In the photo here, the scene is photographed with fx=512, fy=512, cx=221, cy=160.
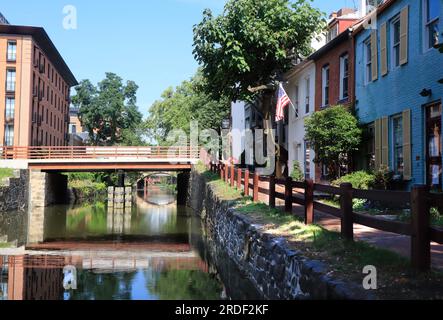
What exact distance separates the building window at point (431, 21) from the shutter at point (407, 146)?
186 cm

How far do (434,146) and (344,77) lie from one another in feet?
22.4

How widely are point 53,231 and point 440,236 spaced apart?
1874cm

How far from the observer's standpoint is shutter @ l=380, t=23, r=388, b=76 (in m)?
14.7

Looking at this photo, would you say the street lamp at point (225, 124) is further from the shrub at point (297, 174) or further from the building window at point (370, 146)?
the building window at point (370, 146)

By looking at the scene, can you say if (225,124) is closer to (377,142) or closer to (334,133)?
(334,133)

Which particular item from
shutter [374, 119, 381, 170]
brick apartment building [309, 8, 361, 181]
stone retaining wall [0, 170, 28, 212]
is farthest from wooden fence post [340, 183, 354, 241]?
stone retaining wall [0, 170, 28, 212]

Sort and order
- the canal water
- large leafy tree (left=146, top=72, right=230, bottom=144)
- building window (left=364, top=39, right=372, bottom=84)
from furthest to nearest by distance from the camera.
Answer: large leafy tree (left=146, top=72, right=230, bottom=144), building window (left=364, top=39, right=372, bottom=84), the canal water

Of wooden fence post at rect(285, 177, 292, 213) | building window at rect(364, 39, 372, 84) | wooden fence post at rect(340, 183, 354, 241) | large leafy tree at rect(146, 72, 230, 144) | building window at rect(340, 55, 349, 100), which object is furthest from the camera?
large leafy tree at rect(146, 72, 230, 144)

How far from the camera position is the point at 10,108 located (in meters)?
43.9

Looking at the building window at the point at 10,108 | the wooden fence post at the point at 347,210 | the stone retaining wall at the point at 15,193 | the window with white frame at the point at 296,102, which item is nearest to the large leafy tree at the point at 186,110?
the window with white frame at the point at 296,102

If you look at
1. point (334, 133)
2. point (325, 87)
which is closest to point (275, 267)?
point (334, 133)

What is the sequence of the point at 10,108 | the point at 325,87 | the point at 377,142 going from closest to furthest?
the point at 377,142
the point at 325,87
the point at 10,108

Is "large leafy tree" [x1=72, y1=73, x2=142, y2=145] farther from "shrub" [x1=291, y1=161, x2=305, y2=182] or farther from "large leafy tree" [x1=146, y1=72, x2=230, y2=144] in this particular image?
"shrub" [x1=291, y1=161, x2=305, y2=182]

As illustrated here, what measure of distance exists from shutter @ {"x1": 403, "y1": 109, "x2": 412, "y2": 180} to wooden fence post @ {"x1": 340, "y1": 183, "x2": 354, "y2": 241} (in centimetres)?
636
